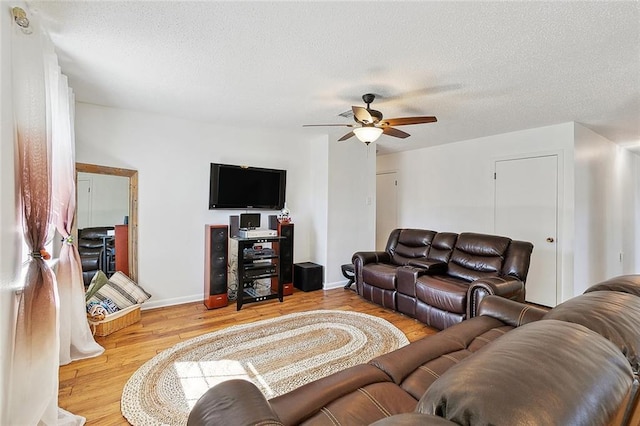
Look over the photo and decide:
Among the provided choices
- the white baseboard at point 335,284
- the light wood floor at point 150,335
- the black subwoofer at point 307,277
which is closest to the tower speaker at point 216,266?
the light wood floor at point 150,335

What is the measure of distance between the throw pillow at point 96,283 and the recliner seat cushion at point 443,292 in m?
3.27

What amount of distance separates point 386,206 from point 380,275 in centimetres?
278

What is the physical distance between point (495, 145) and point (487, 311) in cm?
333

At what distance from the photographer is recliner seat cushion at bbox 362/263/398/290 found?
3.59m

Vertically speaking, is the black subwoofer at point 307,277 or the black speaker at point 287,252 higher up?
the black speaker at point 287,252

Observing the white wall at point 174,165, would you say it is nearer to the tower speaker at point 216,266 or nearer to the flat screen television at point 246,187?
the flat screen television at point 246,187

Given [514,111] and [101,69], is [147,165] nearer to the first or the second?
[101,69]

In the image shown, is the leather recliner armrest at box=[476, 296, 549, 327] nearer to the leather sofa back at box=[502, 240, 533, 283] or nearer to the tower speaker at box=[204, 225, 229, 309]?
the leather sofa back at box=[502, 240, 533, 283]

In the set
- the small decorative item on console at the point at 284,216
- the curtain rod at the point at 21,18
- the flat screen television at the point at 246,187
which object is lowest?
the small decorative item on console at the point at 284,216

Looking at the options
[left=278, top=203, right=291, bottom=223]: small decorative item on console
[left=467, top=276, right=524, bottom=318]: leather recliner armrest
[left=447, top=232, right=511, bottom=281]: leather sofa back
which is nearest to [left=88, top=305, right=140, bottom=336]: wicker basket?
[left=278, top=203, right=291, bottom=223]: small decorative item on console

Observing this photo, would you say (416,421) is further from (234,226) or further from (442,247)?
(234,226)

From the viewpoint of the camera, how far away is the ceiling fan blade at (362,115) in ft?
8.50

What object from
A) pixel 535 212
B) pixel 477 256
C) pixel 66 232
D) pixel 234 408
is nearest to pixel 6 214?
pixel 66 232

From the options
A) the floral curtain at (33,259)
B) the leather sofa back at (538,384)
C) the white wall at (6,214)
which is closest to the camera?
the leather sofa back at (538,384)
